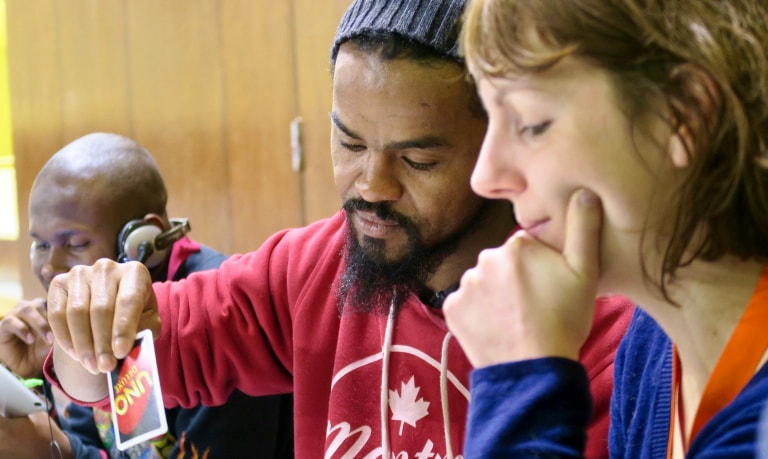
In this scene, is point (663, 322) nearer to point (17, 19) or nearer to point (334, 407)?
point (334, 407)

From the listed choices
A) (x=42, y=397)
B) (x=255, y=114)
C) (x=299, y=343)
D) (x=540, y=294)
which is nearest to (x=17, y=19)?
(x=255, y=114)

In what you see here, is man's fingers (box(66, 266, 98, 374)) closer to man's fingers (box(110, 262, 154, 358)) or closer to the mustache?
man's fingers (box(110, 262, 154, 358))

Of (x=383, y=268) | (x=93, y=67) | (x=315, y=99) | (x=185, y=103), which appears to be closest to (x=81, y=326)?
(x=383, y=268)

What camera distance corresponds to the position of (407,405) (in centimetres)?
116

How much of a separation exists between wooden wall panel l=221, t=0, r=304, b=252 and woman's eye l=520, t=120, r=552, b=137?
1.69m

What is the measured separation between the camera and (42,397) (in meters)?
1.46

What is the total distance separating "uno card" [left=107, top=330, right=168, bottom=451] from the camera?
3.40 feet

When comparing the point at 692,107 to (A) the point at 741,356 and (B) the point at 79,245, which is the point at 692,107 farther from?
(B) the point at 79,245

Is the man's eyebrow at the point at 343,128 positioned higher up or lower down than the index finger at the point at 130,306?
higher up

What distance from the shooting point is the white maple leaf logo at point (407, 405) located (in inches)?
45.3

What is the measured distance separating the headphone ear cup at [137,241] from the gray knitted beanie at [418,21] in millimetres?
654

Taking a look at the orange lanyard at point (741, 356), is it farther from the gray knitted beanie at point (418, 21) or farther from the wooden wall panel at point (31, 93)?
the wooden wall panel at point (31, 93)

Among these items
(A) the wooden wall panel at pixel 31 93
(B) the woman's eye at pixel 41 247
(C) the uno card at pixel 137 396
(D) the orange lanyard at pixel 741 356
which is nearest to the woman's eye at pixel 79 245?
(B) the woman's eye at pixel 41 247

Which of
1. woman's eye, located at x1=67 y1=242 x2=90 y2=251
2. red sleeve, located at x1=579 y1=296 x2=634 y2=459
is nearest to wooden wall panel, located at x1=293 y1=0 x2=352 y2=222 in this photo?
woman's eye, located at x1=67 y1=242 x2=90 y2=251
